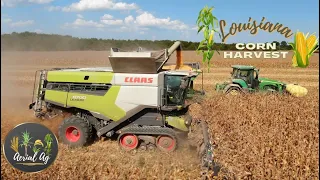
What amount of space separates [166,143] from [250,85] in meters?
5.81

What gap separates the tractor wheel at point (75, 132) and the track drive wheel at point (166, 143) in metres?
1.61

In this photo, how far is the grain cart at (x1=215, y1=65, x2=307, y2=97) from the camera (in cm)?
1183

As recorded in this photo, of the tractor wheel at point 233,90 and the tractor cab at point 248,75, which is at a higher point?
the tractor cab at point 248,75

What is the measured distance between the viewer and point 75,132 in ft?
25.4

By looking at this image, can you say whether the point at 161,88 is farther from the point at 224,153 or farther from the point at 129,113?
the point at 224,153

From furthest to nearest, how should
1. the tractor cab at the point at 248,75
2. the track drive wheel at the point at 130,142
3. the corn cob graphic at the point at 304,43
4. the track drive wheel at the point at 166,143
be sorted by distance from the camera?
the corn cob graphic at the point at 304,43 → the tractor cab at the point at 248,75 → the track drive wheel at the point at 130,142 → the track drive wheel at the point at 166,143

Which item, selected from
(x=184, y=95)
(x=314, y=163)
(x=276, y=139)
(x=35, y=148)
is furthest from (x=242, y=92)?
(x=35, y=148)

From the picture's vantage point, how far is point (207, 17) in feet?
55.6

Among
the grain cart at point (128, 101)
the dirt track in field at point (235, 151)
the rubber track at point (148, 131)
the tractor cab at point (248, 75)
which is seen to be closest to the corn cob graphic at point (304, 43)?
the tractor cab at point (248, 75)

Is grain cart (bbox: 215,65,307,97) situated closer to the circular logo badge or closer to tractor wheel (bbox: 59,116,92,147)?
tractor wheel (bbox: 59,116,92,147)

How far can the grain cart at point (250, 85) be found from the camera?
11828mm

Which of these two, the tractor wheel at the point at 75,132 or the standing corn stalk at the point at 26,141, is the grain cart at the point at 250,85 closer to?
the tractor wheel at the point at 75,132

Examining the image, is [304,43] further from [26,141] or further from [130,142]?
[26,141]

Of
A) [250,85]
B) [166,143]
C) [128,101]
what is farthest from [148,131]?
[250,85]
